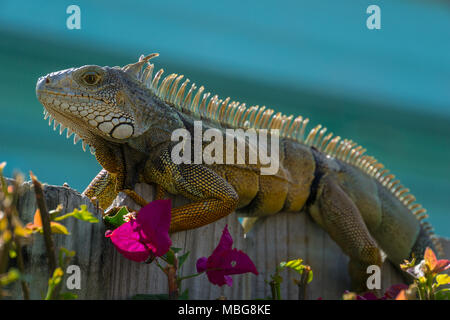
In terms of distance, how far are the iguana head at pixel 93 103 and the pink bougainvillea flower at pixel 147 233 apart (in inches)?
29.0

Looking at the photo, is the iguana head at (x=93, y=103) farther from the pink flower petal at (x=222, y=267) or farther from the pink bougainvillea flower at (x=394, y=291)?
the pink bougainvillea flower at (x=394, y=291)

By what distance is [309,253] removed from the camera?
293 centimetres

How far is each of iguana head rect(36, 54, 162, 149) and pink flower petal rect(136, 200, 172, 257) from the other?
0.81 meters

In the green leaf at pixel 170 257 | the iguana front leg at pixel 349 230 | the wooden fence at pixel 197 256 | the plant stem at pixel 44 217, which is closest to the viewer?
the plant stem at pixel 44 217

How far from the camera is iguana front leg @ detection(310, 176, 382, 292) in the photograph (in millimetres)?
2893

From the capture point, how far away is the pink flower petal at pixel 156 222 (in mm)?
1495

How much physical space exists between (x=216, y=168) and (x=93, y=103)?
0.63 meters

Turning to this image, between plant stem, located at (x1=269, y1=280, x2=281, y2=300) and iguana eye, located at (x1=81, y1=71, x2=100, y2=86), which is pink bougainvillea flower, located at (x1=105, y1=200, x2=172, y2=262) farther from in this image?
iguana eye, located at (x1=81, y1=71, x2=100, y2=86)

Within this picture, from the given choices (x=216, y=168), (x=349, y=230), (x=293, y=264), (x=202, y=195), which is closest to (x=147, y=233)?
(x=293, y=264)

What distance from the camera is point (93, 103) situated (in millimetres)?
2209

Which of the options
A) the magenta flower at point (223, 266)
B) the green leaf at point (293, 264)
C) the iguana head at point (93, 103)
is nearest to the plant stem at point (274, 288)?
the green leaf at point (293, 264)

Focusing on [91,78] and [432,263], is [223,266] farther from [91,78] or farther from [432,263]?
[91,78]
